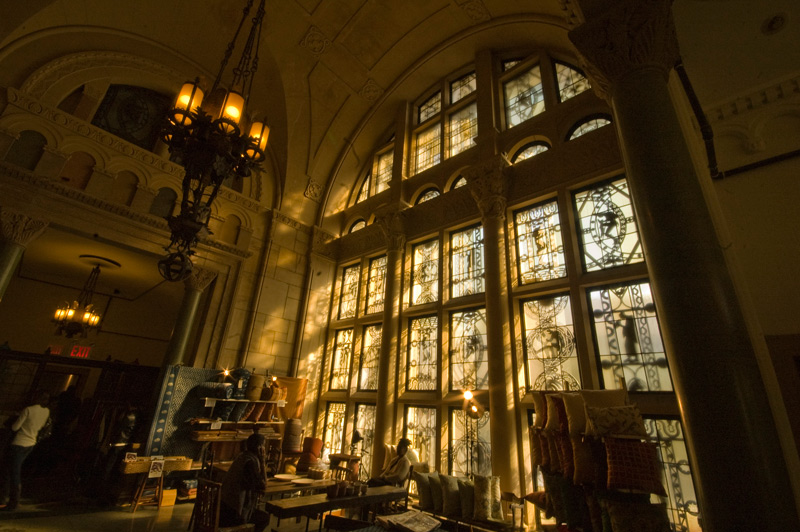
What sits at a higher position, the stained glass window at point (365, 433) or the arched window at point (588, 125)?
the arched window at point (588, 125)

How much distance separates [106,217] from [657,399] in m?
9.68

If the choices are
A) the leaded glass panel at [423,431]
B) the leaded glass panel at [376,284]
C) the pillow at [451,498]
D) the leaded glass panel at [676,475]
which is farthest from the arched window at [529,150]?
the pillow at [451,498]

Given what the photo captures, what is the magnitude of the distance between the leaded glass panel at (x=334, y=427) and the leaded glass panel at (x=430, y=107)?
8.10m

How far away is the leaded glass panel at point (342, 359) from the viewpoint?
30.2 ft

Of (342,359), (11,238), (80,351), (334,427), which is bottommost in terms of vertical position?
(334,427)

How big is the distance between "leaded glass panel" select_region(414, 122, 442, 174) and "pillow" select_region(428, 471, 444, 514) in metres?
7.11

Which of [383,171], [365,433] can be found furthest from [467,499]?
[383,171]

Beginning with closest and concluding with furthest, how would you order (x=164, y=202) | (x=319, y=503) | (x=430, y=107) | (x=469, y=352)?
(x=319, y=503)
(x=469, y=352)
(x=164, y=202)
(x=430, y=107)

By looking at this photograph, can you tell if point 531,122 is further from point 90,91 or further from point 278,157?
Result: point 90,91

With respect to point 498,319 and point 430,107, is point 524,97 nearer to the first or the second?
point 430,107

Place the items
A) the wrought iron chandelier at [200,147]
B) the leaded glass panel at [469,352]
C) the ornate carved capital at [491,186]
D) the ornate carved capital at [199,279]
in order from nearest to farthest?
the wrought iron chandelier at [200,147] < the leaded glass panel at [469,352] < the ornate carved capital at [491,186] < the ornate carved capital at [199,279]

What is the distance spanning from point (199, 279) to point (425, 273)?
501cm

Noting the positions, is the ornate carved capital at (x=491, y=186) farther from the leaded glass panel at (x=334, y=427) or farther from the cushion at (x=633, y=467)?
the leaded glass panel at (x=334, y=427)

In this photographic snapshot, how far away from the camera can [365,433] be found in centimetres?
821
